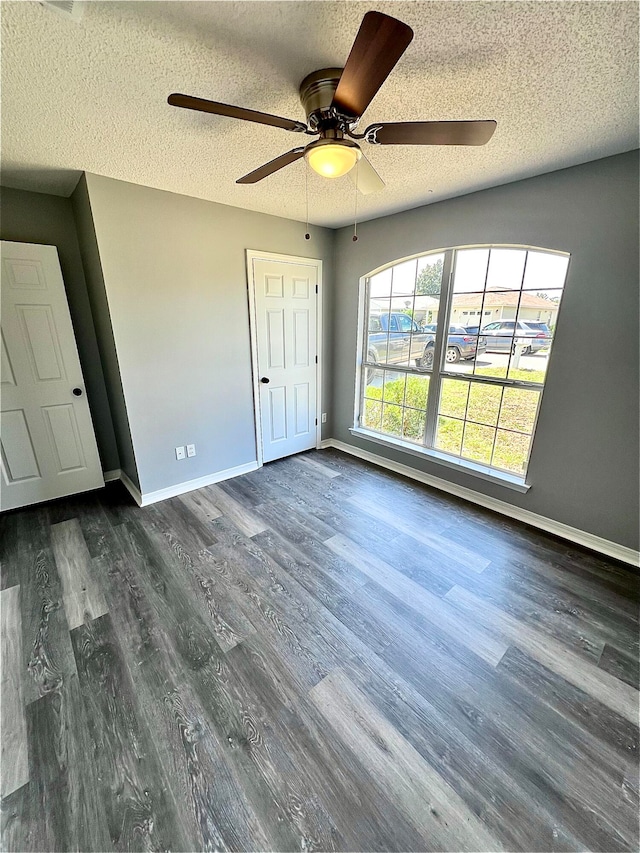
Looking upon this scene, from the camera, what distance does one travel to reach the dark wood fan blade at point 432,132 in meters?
1.21

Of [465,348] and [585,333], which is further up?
[585,333]

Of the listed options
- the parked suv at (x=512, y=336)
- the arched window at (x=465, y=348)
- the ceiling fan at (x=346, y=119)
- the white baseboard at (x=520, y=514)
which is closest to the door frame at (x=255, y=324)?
the arched window at (x=465, y=348)

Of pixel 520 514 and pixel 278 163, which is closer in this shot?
pixel 278 163

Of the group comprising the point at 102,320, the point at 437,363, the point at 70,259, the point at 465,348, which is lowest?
the point at 437,363

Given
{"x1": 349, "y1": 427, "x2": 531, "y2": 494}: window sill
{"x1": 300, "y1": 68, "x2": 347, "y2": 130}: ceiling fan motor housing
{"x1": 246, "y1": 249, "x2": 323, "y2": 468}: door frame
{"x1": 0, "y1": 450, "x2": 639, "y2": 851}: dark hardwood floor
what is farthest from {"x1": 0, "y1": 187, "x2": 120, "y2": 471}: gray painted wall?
{"x1": 349, "y1": 427, "x2": 531, "y2": 494}: window sill

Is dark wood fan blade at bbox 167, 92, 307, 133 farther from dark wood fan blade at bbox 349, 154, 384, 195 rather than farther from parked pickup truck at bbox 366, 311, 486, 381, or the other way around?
parked pickup truck at bbox 366, 311, 486, 381

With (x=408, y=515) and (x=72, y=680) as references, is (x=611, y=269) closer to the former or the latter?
(x=408, y=515)

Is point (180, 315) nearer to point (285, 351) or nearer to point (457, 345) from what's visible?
point (285, 351)

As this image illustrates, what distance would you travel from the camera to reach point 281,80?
1342 mm

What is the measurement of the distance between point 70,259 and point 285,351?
1.97 meters

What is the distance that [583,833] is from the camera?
3.43 feet

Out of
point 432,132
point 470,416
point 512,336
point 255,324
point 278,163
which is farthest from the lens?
point 255,324

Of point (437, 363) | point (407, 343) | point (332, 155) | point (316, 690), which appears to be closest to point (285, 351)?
point (407, 343)

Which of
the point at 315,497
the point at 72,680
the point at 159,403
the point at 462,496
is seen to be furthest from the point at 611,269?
the point at 72,680
